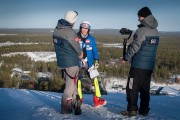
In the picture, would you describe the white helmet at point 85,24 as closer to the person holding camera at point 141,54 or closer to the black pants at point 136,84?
the person holding camera at point 141,54

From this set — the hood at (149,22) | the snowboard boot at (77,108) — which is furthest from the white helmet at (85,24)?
the snowboard boot at (77,108)

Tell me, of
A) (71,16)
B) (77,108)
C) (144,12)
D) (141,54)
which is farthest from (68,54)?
(144,12)

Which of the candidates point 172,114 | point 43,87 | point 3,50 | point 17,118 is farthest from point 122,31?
point 3,50

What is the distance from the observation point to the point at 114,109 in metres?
5.92

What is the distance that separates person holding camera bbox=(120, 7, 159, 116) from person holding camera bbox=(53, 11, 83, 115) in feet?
2.78

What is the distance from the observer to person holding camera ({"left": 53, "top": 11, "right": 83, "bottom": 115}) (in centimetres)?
515

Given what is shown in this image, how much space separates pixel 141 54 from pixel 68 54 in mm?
1222

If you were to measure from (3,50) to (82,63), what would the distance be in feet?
432

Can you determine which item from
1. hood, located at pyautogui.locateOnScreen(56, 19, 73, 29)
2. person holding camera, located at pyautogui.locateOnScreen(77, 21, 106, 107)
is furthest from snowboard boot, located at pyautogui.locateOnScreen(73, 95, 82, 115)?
hood, located at pyautogui.locateOnScreen(56, 19, 73, 29)

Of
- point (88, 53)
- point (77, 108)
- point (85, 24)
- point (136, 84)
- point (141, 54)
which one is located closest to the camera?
point (141, 54)

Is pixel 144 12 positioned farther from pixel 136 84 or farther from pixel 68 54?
pixel 68 54

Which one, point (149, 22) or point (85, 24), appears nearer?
point (149, 22)

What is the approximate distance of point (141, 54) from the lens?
16.4ft

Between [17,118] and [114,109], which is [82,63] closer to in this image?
[114,109]
